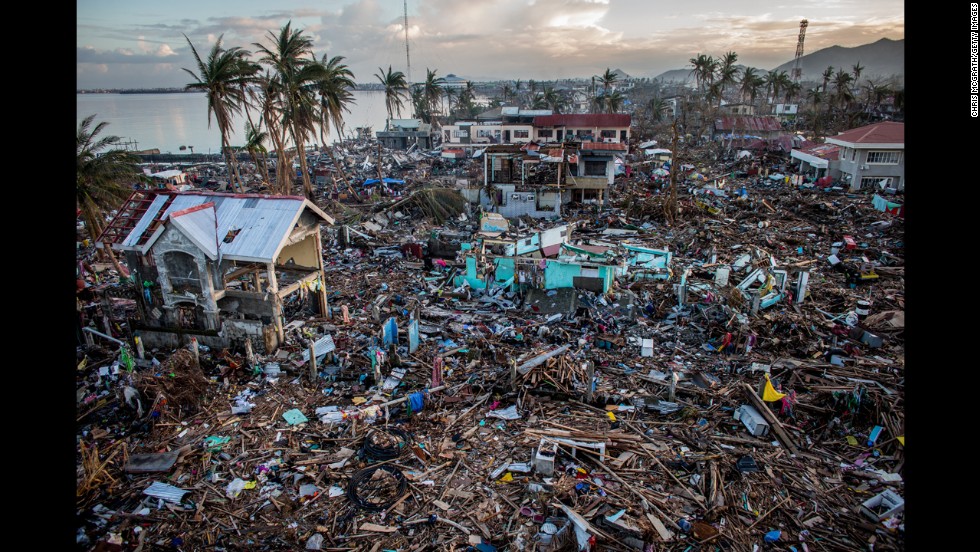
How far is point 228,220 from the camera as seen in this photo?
15.6 m

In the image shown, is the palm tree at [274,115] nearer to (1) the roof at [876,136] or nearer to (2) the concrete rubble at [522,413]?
(2) the concrete rubble at [522,413]

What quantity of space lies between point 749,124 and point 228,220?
65.1 meters

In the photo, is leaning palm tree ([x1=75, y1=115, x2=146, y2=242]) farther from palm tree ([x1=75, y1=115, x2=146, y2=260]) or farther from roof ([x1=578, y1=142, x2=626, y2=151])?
roof ([x1=578, y1=142, x2=626, y2=151])

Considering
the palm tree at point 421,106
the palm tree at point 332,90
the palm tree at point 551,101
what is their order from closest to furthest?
1. the palm tree at point 332,90
2. the palm tree at point 551,101
3. the palm tree at point 421,106

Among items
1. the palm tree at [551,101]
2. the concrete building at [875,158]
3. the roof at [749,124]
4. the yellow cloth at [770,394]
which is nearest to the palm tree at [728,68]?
the roof at [749,124]

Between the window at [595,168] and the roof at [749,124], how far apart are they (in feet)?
108

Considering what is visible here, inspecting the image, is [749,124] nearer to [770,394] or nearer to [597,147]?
Answer: [597,147]

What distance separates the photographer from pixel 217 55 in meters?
27.3

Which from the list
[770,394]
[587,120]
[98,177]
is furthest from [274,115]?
[587,120]

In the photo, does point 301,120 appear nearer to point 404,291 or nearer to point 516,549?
point 404,291

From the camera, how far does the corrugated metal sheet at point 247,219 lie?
14.8 m

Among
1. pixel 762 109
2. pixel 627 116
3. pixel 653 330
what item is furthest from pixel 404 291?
pixel 762 109

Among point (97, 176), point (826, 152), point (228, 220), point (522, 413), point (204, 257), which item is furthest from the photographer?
point (826, 152)
